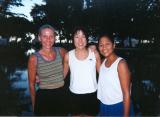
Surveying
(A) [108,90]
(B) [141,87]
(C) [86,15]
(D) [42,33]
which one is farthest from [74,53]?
(C) [86,15]

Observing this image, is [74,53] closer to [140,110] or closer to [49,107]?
[49,107]

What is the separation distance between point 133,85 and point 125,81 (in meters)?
5.28

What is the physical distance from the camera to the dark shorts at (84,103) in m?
2.82

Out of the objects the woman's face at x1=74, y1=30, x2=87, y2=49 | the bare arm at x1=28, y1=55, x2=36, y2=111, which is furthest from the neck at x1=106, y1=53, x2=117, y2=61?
the bare arm at x1=28, y1=55, x2=36, y2=111

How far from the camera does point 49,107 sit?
2967mm

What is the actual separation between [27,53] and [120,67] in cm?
757

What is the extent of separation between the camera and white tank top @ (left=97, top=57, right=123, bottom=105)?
2500 millimetres

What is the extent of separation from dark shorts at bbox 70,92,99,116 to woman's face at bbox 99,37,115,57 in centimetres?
46

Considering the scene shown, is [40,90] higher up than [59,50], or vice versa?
[59,50]

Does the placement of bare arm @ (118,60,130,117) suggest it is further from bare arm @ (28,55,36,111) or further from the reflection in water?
the reflection in water

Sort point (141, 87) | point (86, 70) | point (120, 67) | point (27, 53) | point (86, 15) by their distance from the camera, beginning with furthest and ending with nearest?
point (27, 53) < point (86, 15) < point (141, 87) < point (86, 70) < point (120, 67)

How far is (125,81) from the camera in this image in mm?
2457

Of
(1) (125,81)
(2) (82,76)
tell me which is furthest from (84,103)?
(1) (125,81)

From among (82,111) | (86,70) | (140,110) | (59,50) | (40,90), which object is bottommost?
(140,110)
